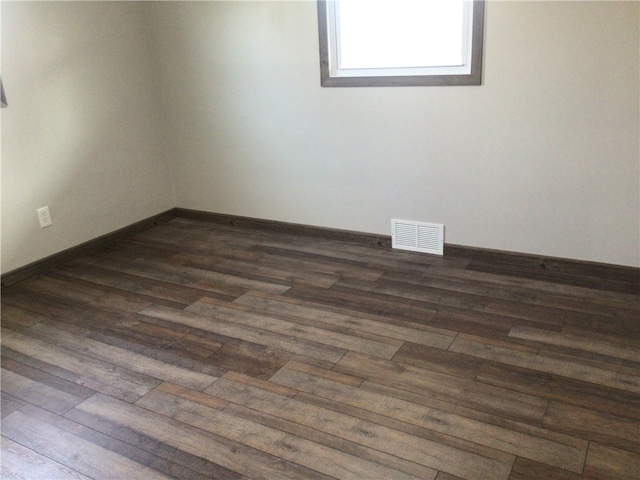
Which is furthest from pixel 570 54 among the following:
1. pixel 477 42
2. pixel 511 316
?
pixel 511 316

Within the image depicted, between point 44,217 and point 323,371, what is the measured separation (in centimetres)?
213

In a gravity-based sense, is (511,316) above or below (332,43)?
below

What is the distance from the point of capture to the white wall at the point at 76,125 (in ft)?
10.8

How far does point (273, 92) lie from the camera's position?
3.69 m

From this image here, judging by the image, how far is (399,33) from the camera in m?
3.21

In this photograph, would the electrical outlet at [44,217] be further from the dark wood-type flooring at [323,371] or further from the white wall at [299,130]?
the dark wood-type flooring at [323,371]

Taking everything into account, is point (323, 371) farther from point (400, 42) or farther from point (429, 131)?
point (400, 42)

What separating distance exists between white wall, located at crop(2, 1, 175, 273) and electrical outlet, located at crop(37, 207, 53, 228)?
32 millimetres

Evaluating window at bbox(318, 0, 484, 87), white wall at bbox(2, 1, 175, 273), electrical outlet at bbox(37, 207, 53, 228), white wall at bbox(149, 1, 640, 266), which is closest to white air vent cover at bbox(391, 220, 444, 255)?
white wall at bbox(149, 1, 640, 266)

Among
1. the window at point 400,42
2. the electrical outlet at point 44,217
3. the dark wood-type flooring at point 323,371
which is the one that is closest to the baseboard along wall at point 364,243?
the dark wood-type flooring at point 323,371

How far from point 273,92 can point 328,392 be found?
2.13 meters

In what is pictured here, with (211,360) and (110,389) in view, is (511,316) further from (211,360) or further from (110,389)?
Answer: (110,389)

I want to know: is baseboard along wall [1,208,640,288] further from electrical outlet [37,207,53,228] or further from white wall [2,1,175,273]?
electrical outlet [37,207,53,228]

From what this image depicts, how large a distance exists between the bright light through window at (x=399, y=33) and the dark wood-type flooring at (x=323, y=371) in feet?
3.70
